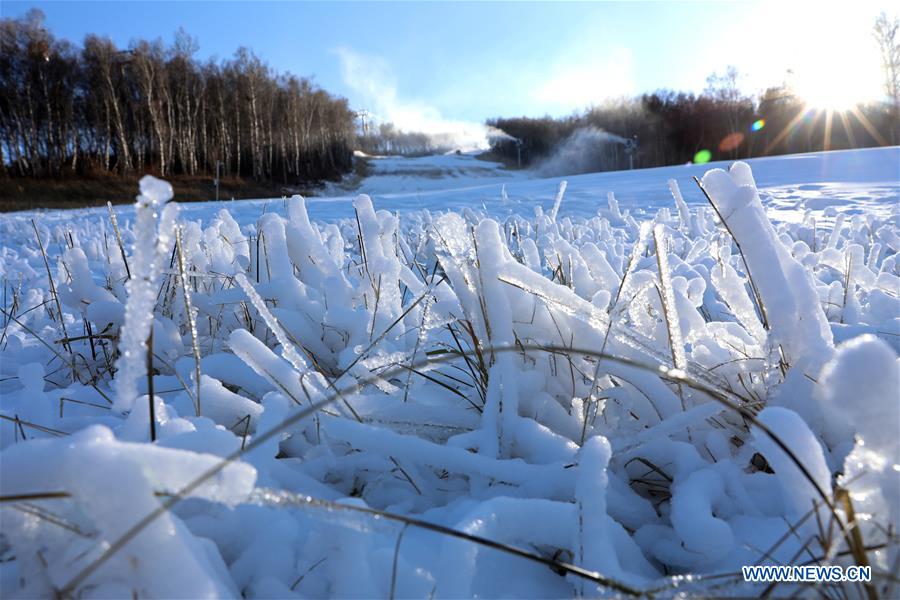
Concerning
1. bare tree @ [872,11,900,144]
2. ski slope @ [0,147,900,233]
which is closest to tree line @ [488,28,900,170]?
bare tree @ [872,11,900,144]

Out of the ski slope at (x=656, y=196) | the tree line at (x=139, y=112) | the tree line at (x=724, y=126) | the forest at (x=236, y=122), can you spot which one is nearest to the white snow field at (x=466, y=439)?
the ski slope at (x=656, y=196)

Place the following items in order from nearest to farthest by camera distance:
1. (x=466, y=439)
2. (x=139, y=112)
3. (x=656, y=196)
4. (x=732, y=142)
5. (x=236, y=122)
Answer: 1. (x=466, y=439)
2. (x=656, y=196)
3. (x=139, y=112)
4. (x=236, y=122)
5. (x=732, y=142)

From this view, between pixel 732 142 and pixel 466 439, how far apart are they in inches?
1409

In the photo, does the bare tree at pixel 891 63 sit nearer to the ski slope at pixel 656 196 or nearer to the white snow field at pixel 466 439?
the ski slope at pixel 656 196

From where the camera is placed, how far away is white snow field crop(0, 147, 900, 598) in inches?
19.3

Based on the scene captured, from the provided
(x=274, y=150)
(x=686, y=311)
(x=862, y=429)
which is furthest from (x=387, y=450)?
(x=274, y=150)

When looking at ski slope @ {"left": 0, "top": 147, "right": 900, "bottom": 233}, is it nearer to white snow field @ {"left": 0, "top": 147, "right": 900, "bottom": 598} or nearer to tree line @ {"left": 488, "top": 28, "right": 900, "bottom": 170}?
white snow field @ {"left": 0, "top": 147, "right": 900, "bottom": 598}

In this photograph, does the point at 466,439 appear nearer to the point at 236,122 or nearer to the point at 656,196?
the point at 656,196

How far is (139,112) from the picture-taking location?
24031 mm

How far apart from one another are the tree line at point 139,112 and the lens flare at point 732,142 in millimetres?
23926

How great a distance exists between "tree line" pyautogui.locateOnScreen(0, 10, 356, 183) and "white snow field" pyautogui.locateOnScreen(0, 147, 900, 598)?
24880 millimetres

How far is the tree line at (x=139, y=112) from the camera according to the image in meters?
21.5

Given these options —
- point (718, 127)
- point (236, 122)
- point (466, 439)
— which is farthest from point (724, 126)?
point (466, 439)

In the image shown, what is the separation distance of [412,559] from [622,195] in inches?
358
